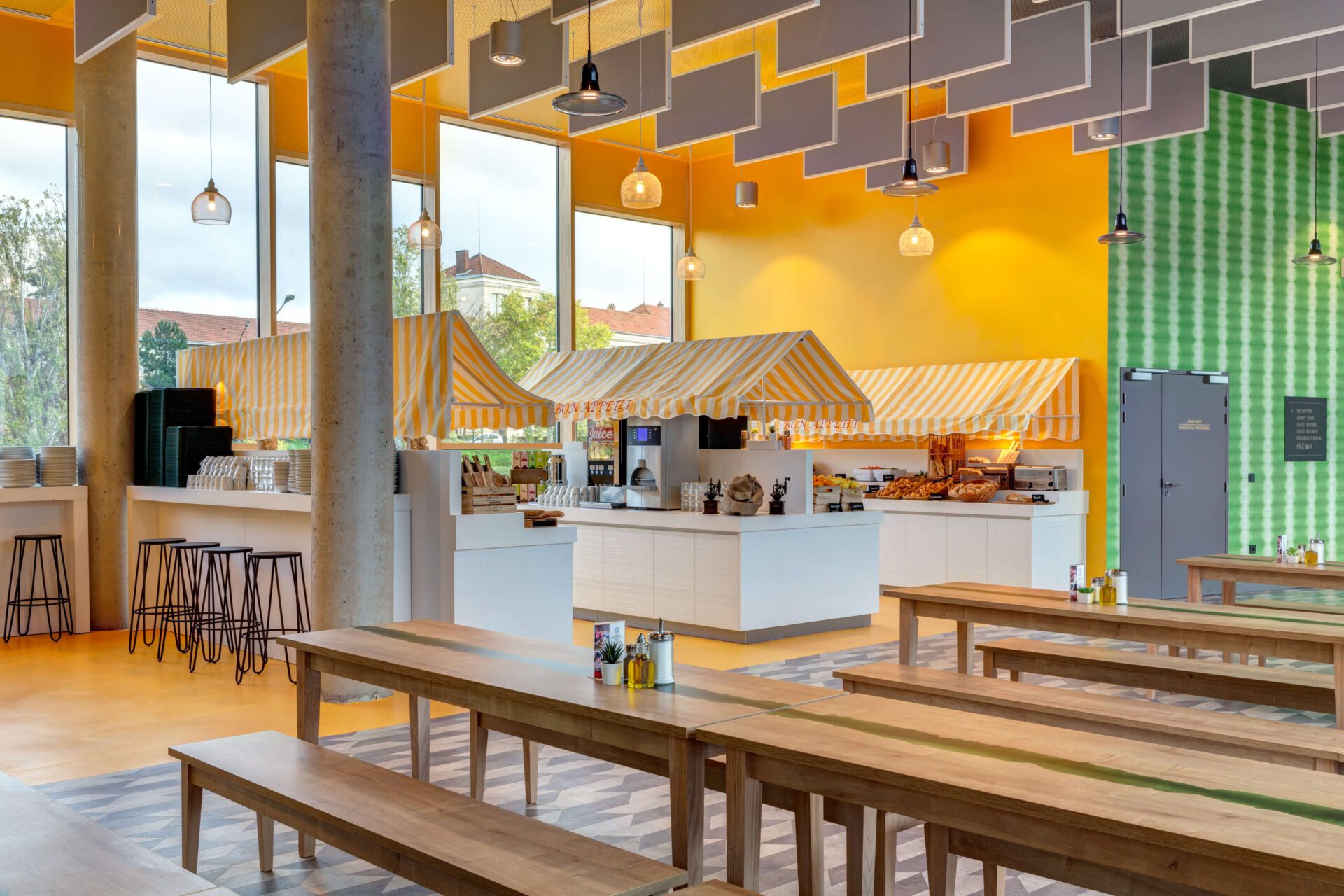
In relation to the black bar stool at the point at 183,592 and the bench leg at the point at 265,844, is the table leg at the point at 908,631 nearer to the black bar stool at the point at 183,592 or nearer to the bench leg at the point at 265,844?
the bench leg at the point at 265,844

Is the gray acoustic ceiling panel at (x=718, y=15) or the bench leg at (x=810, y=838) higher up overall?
the gray acoustic ceiling panel at (x=718, y=15)

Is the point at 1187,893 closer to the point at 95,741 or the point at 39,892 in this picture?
the point at 39,892

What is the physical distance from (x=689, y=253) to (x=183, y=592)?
22.9 ft

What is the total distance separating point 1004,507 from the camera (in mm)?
11141

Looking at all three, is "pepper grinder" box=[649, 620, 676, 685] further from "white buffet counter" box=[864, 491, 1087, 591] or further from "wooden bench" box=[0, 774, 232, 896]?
"white buffet counter" box=[864, 491, 1087, 591]

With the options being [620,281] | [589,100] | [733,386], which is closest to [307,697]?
[589,100]

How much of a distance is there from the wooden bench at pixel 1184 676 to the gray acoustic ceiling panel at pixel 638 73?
5405mm

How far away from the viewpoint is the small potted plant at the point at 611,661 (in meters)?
3.51

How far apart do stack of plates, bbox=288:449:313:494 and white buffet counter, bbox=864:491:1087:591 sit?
539 cm

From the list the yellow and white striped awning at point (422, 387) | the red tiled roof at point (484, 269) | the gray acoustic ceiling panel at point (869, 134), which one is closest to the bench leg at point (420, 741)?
the yellow and white striped awning at point (422, 387)

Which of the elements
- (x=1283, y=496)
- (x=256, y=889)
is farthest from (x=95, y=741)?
(x=1283, y=496)

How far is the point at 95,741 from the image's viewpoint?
586 cm

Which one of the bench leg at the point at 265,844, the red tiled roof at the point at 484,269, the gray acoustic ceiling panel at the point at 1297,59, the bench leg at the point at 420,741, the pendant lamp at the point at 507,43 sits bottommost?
the bench leg at the point at 265,844

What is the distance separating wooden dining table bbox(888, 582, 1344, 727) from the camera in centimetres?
495
